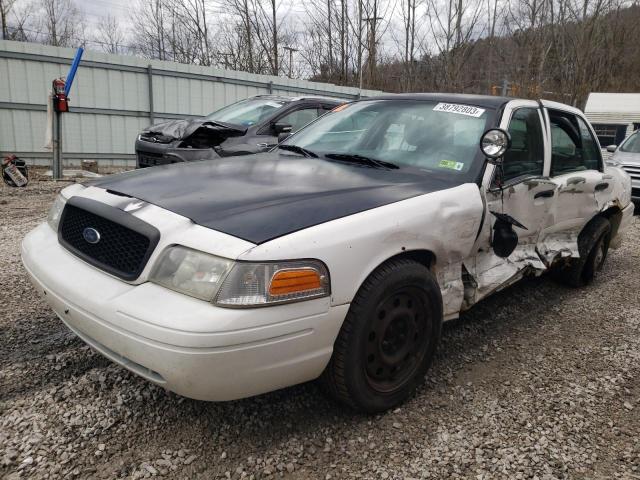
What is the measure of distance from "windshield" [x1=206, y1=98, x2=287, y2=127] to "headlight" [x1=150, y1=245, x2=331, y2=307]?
5463 mm

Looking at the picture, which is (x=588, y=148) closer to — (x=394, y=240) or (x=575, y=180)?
(x=575, y=180)

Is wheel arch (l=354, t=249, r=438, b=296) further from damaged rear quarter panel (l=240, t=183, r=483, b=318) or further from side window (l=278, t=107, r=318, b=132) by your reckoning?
side window (l=278, t=107, r=318, b=132)

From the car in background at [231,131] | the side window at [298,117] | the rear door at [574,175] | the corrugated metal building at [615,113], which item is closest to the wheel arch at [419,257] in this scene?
the rear door at [574,175]

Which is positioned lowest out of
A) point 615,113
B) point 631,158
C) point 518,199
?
point 518,199

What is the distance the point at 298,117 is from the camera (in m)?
7.54

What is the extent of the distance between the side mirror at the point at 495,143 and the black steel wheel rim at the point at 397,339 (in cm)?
96

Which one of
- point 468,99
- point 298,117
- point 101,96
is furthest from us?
point 101,96

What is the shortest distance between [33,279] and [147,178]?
0.75m

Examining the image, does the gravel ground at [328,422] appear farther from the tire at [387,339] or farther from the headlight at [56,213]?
the headlight at [56,213]

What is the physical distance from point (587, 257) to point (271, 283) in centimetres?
360

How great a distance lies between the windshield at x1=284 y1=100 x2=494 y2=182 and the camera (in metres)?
3.00

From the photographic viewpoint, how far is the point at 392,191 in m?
2.52

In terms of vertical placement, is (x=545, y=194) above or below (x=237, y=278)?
above

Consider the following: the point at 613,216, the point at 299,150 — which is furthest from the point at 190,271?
the point at 613,216
